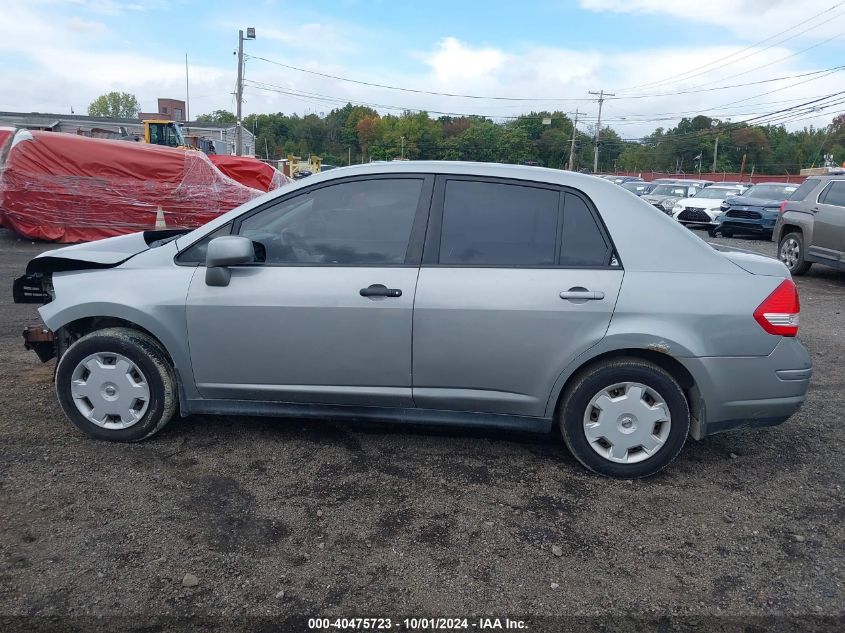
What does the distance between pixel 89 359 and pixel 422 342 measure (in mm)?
1999

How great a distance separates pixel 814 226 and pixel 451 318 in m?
9.75

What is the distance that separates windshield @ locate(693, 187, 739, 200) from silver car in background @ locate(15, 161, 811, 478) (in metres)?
19.7

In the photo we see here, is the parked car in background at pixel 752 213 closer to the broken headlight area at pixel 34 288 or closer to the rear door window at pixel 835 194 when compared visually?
the rear door window at pixel 835 194

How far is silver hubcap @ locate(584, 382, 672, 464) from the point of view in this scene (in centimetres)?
370

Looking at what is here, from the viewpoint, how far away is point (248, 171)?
16.2 meters

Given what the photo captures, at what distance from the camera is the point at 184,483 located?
3645 millimetres

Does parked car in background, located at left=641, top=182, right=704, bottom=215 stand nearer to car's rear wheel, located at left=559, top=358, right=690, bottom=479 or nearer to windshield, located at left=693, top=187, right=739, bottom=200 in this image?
windshield, located at left=693, top=187, right=739, bottom=200

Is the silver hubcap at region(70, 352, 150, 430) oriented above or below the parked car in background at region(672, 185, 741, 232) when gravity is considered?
below

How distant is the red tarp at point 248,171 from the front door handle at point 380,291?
13153mm

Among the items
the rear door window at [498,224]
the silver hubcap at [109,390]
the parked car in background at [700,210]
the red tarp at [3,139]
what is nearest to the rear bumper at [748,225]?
the parked car in background at [700,210]

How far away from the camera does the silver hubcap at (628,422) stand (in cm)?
370

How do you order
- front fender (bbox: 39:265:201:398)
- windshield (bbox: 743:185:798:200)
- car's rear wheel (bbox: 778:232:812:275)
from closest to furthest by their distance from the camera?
front fender (bbox: 39:265:201:398) < car's rear wheel (bbox: 778:232:812:275) < windshield (bbox: 743:185:798:200)

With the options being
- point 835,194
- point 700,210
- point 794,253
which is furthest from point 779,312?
point 700,210

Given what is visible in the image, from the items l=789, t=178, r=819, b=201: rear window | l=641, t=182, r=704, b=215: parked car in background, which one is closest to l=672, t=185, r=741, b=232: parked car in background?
l=641, t=182, r=704, b=215: parked car in background
